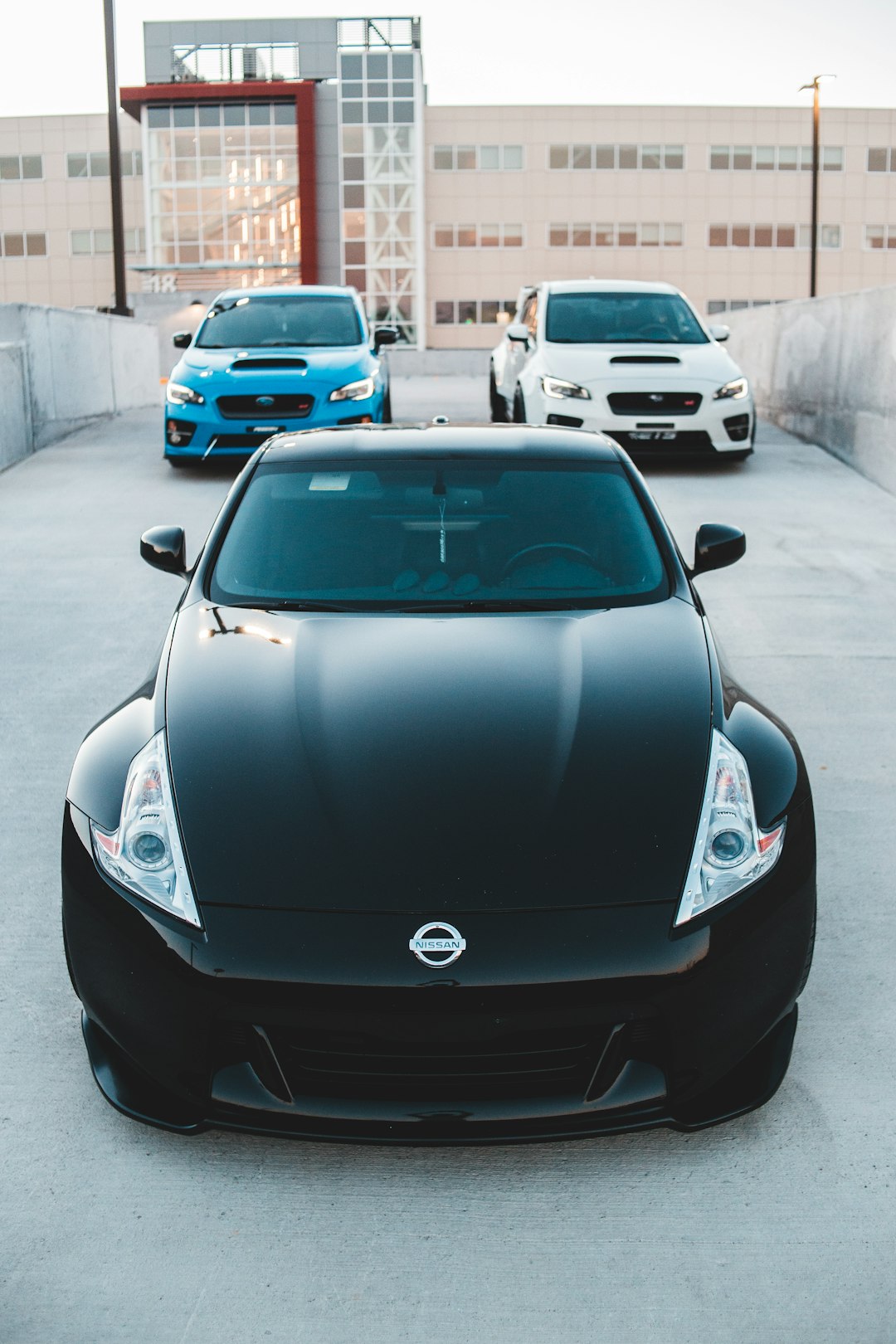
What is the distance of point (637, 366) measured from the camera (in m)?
12.2

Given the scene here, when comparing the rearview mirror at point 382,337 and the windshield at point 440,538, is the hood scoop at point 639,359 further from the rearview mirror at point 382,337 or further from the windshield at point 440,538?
the windshield at point 440,538

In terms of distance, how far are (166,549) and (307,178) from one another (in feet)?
207

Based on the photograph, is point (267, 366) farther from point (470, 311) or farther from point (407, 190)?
point (470, 311)

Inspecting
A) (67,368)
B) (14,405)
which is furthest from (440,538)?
(67,368)

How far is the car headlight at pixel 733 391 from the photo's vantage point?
40.0 ft

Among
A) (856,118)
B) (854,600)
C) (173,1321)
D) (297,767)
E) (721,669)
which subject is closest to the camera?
(173,1321)

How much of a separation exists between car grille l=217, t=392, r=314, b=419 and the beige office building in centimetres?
5427

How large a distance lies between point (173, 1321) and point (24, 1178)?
571 mm

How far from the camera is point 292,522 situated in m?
4.45

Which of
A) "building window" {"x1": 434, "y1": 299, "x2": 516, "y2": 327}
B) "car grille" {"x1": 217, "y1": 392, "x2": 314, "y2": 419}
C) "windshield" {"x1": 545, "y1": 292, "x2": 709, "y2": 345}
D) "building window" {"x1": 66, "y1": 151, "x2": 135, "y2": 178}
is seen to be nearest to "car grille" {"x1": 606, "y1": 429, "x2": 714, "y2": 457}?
"windshield" {"x1": 545, "y1": 292, "x2": 709, "y2": 345}

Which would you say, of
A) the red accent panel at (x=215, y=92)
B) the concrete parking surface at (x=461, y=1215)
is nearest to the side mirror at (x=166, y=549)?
the concrete parking surface at (x=461, y=1215)

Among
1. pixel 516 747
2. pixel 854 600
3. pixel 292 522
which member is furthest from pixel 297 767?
pixel 854 600

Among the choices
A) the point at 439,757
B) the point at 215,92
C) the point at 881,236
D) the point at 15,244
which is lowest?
the point at 439,757

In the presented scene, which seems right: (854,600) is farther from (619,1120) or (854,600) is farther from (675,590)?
(619,1120)
